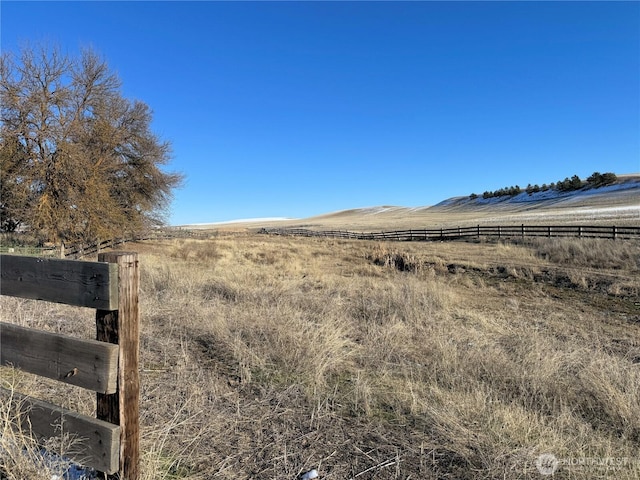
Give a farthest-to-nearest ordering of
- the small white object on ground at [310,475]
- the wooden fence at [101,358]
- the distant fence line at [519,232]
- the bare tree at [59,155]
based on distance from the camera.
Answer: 1. the distant fence line at [519,232]
2. the bare tree at [59,155]
3. the small white object on ground at [310,475]
4. the wooden fence at [101,358]

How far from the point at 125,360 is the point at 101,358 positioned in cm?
12

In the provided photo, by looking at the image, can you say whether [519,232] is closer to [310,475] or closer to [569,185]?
[310,475]

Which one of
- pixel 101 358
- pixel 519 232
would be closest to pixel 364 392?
pixel 101 358

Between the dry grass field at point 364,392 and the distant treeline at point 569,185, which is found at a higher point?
the distant treeline at point 569,185

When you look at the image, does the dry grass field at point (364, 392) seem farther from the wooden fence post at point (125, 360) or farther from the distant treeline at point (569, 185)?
the distant treeline at point (569, 185)

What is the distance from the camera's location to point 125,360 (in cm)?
218

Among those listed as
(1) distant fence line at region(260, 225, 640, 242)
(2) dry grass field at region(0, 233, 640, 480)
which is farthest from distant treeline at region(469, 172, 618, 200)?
(2) dry grass field at region(0, 233, 640, 480)

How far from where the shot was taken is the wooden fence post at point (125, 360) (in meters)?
2.17

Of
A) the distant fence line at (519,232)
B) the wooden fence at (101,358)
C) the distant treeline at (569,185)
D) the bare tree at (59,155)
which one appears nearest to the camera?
the wooden fence at (101,358)

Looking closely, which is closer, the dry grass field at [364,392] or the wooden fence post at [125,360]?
the wooden fence post at [125,360]

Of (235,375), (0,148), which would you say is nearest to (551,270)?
(235,375)

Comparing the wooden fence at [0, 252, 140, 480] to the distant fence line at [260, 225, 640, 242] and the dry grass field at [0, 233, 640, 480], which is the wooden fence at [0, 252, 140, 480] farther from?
the distant fence line at [260, 225, 640, 242]

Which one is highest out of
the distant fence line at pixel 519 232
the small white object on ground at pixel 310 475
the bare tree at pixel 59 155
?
the bare tree at pixel 59 155

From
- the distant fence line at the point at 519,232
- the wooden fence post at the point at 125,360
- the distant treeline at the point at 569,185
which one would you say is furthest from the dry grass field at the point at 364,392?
the distant treeline at the point at 569,185
